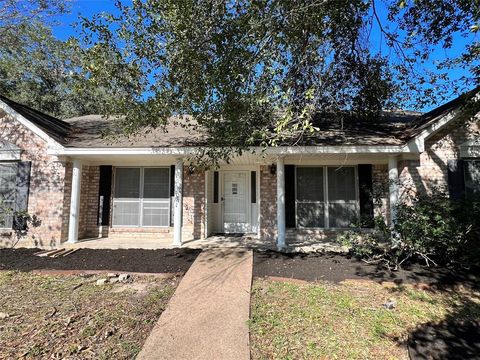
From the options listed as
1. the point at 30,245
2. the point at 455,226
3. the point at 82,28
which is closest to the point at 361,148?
the point at 455,226

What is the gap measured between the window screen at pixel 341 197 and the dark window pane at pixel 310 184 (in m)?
0.31

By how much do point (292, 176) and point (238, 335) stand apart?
20.1 ft

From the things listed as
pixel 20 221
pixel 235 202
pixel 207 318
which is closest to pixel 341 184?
pixel 235 202

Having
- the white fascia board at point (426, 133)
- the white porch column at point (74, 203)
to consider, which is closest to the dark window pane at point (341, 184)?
the white fascia board at point (426, 133)

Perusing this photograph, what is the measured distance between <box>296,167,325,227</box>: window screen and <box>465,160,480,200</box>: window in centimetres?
378

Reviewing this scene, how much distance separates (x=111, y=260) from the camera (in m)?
6.46

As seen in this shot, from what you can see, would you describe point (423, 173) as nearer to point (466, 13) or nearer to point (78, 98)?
point (466, 13)

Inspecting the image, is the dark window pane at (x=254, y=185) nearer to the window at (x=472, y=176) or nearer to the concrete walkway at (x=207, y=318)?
the concrete walkway at (x=207, y=318)

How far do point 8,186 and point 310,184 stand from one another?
9.23m

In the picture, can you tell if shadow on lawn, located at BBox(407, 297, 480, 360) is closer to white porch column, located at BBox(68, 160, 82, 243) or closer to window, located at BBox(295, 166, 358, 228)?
window, located at BBox(295, 166, 358, 228)

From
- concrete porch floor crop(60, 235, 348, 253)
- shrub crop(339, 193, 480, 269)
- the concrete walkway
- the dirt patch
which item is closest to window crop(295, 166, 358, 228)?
concrete porch floor crop(60, 235, 348, 253)

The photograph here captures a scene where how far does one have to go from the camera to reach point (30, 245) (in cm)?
830

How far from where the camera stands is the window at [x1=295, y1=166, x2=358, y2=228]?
9000 millimetres

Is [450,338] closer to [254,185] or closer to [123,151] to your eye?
[254,185]
